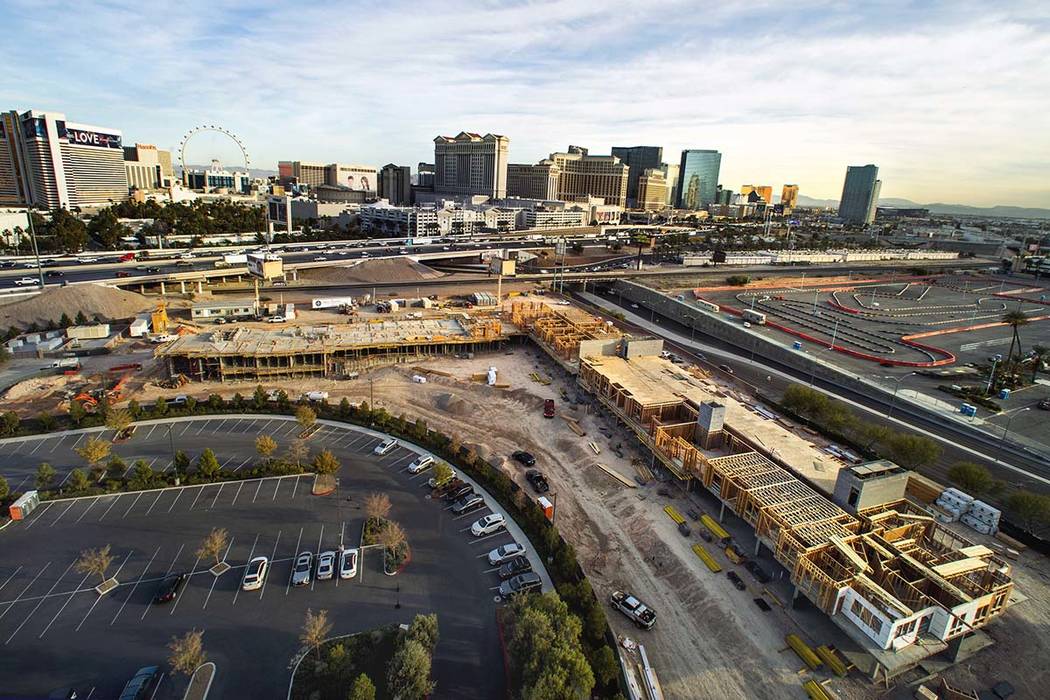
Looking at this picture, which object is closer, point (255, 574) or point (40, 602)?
point (40, 602)

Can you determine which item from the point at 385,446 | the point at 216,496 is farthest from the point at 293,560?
the point at 385,446

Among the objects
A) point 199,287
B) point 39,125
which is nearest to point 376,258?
point 199,287

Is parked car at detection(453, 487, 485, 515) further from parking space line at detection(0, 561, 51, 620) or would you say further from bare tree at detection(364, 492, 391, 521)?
parking space line at detection(0, 561, 51, 620)

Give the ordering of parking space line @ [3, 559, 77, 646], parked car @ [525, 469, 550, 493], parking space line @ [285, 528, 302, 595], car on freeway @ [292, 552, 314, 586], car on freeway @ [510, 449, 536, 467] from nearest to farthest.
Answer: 1. parking space line @ [3, 559, 77, 646]
2. parking space line @ [285, 528, 302, 595]
3. car on freeway @ [292, 552, 314, 586]
4. parked car @ [525, 469, 550, 493]
5. car on freeway @ [510, 449, 536, 467]

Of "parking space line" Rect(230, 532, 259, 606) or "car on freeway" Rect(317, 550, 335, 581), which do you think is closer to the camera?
"parking space line" Rect(230, 532, 259, 606)

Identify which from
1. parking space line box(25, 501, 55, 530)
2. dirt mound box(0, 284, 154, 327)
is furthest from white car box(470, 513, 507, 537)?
dirt mound box(0, 284, 154, 327)

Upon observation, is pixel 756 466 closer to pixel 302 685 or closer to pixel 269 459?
pixel 302 685

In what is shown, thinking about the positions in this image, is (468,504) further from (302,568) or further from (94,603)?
(94,603)

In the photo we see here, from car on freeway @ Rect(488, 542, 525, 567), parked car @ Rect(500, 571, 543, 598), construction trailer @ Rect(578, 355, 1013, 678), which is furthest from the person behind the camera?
car on freeway @ Rect(488, 542, 525, 567)
